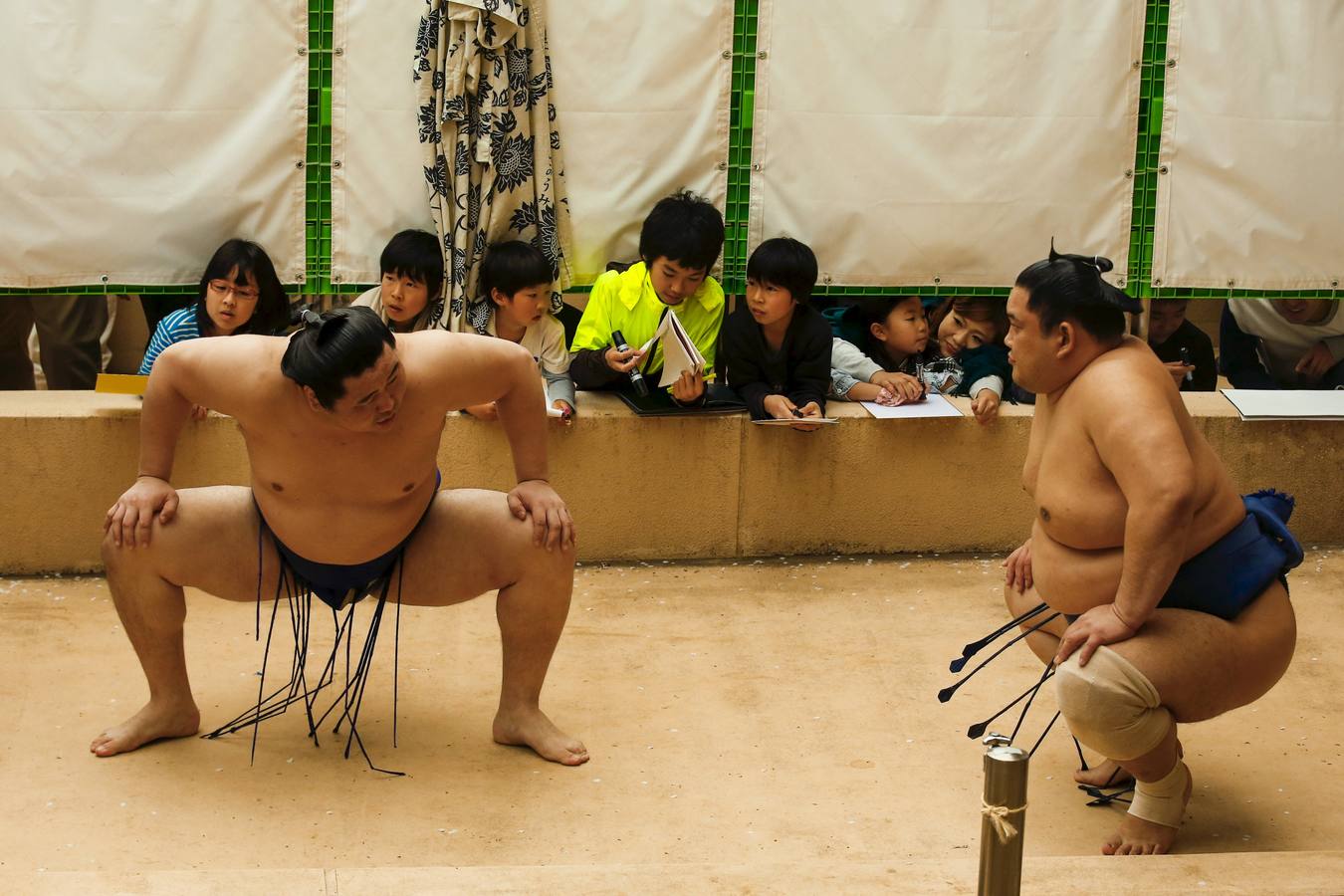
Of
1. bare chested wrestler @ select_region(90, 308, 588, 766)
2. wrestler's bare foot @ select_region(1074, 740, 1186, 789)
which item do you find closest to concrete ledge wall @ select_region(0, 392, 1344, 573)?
bare chested wrestler @ select_region(90, 308, 588, 766)

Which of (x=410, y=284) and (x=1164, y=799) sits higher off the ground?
(x=410, y=284)

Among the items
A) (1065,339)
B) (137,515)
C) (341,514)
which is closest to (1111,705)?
(1065,339)

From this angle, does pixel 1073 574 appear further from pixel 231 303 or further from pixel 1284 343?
pixel 1284 343

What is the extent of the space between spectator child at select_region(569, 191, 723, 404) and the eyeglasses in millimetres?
968

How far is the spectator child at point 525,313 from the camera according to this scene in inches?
181

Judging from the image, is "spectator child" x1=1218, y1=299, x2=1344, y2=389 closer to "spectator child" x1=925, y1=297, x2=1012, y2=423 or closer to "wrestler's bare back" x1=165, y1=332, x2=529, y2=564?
"spectator child" x1=925, y1=297, x2=1012, y2=423

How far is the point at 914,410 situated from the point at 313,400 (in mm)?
2220

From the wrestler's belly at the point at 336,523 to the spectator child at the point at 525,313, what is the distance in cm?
125

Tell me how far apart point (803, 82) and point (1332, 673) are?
2303 millimetres

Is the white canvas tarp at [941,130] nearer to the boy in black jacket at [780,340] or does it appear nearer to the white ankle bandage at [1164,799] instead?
the boy in black jacket at [780,340]

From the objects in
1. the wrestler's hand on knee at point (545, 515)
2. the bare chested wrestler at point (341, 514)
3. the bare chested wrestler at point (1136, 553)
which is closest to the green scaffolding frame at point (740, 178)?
the bare chested wrestler at point (341, 514)

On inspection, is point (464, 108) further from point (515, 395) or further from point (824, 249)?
point (515, 395)

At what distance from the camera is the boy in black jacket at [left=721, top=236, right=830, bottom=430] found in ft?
15.4

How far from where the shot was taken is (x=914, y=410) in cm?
477
